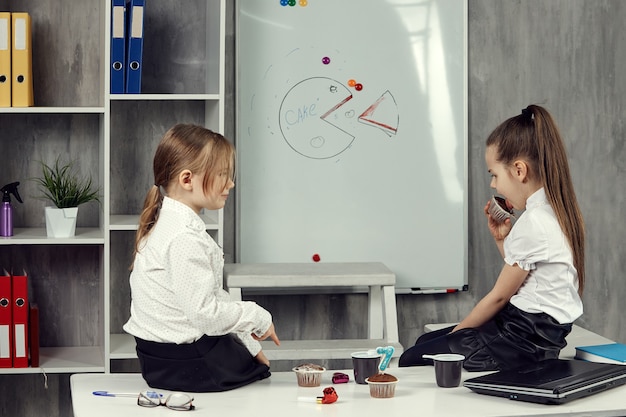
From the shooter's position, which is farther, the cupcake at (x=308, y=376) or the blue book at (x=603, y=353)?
the blue book at (x=603, y=353)

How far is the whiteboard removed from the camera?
10.9 ft

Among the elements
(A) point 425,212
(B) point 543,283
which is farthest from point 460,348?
(A) point 425,212

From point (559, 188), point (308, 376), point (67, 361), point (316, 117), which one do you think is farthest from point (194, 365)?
point (316, 117)

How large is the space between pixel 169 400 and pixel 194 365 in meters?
0.17

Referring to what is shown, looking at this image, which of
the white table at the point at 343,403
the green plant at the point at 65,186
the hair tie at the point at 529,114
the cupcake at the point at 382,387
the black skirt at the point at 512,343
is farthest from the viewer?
the green plant at the point at 65,186

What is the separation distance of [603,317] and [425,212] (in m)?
0.91

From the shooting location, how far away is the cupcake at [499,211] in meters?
2.79

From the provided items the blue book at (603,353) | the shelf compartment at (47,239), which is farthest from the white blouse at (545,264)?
the shelf compartment at (47,239)

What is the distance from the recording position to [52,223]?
3.04 m

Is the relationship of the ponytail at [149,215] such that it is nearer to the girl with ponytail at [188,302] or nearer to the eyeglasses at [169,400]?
the girl with ponytail at [188,302]

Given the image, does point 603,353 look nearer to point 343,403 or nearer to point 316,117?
point 343,403

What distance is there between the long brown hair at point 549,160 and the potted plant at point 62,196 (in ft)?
4.76

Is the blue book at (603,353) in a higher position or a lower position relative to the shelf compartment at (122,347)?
higher

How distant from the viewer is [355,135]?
3.41m
